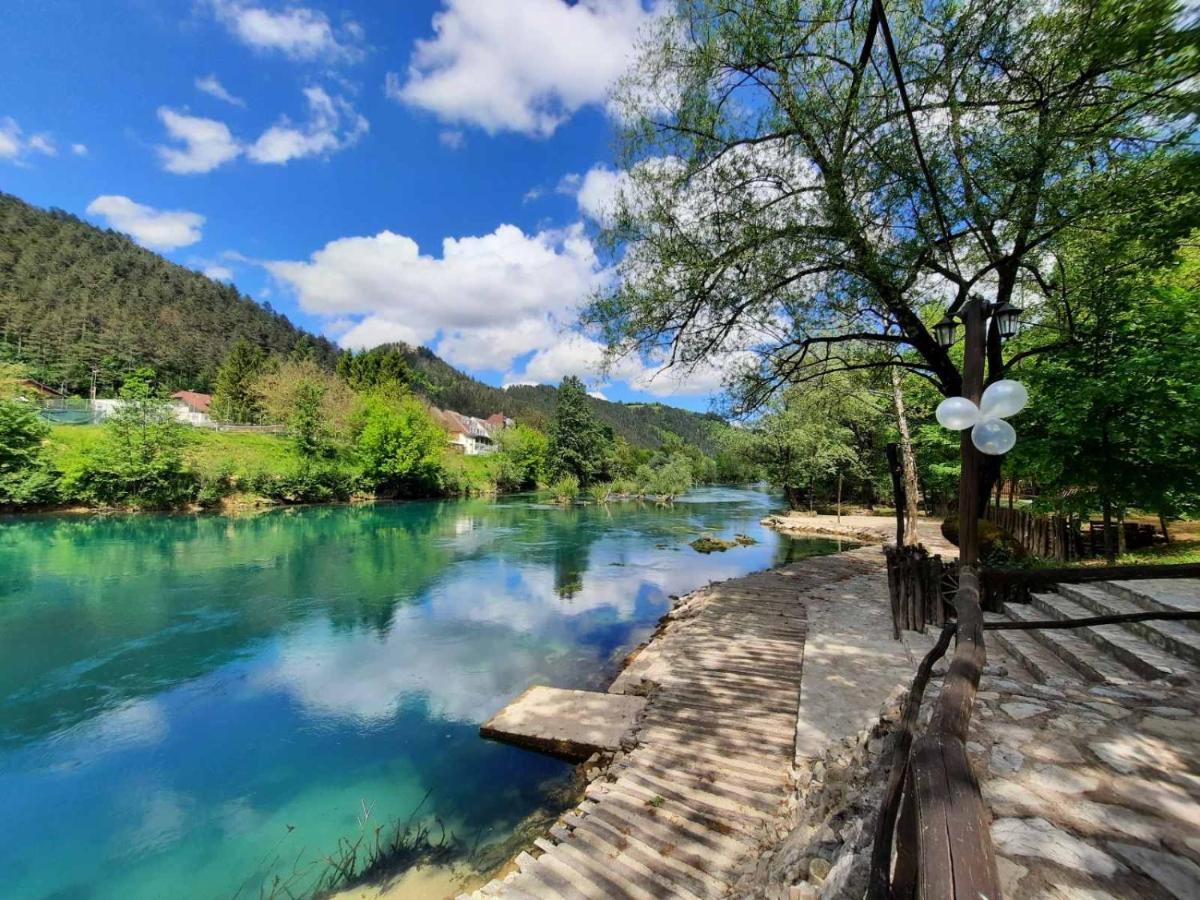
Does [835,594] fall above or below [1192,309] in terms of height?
below

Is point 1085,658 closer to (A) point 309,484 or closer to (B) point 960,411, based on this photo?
(B) point 960,411

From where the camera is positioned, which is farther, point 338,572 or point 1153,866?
point 338,572

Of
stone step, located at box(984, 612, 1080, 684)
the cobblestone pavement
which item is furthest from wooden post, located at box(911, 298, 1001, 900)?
stone step, located at box(984, 612, 1080, 684)

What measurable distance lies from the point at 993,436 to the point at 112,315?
95.2m

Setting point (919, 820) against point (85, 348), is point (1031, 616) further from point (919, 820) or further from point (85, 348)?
point (85, 348)

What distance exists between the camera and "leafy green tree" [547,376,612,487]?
A: 5134 cm

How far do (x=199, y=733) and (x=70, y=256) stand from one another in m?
121


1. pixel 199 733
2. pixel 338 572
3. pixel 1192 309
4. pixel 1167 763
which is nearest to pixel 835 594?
pixel 1192 309

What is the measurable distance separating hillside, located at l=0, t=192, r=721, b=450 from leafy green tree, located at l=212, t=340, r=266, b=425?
573 cm

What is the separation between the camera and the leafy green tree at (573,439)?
5134 centimetres

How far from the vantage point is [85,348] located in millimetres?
59312

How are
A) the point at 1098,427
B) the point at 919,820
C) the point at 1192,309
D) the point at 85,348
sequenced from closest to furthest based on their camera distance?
the point at 919,820
the point at 1192,309
the point at 1098,427
the point at 85,348

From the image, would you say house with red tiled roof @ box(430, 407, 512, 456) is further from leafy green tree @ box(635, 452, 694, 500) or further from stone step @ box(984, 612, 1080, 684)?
stone step @ box(984, 612, 1080, 684)

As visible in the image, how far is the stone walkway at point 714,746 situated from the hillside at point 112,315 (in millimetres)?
25155
